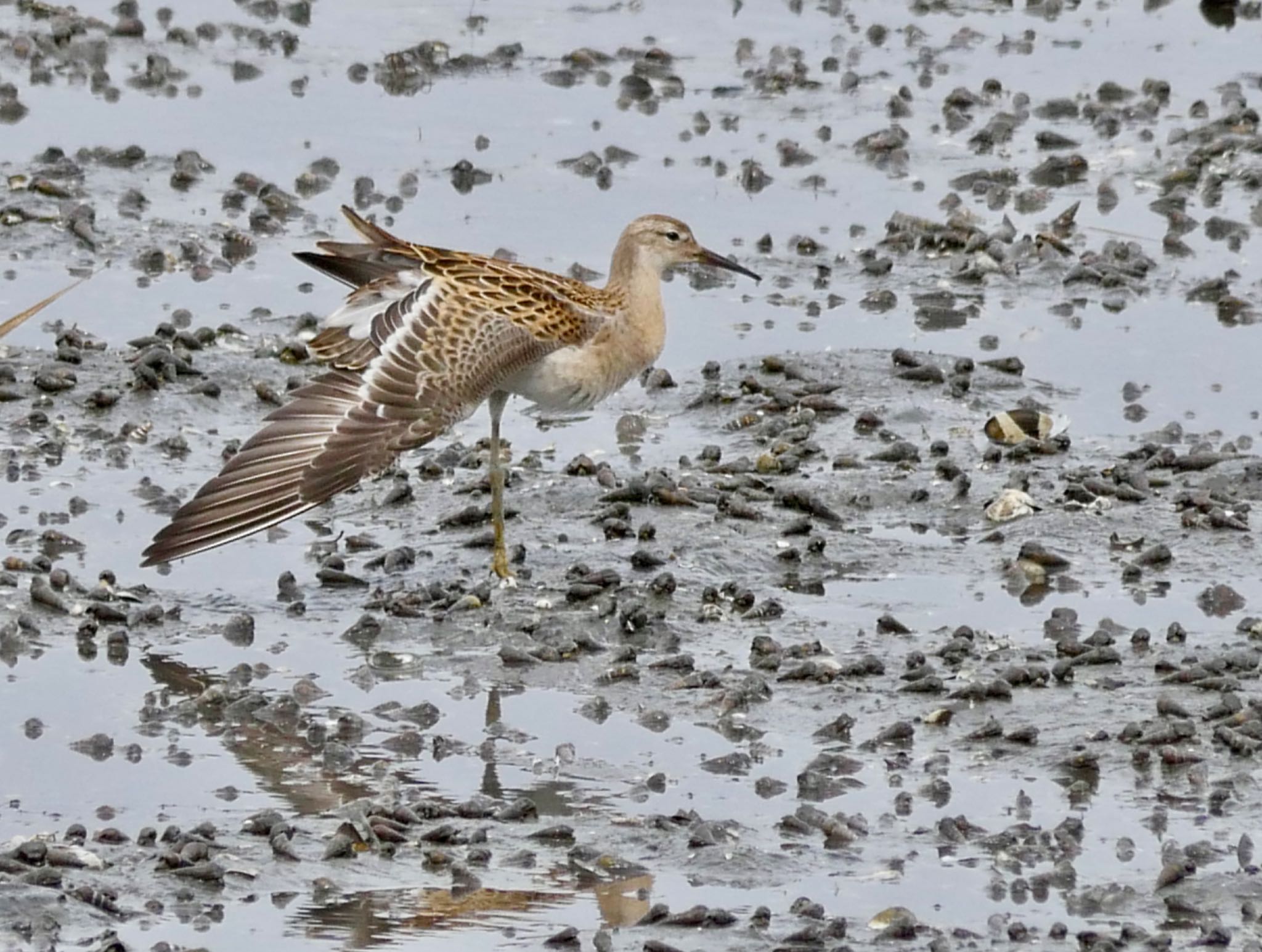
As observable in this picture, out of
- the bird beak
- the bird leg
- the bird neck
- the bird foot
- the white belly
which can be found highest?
the bird beak

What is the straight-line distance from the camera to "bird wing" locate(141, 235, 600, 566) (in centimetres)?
994

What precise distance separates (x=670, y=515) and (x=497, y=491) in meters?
0.95

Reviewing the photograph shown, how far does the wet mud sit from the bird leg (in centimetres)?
12

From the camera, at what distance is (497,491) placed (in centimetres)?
1118

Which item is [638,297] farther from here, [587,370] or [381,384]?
[381,384]

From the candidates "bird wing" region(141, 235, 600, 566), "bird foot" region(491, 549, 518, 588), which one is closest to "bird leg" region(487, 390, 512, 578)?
"bird foot" region(491, 549, 518, 588)

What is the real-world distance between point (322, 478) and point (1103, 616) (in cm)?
341

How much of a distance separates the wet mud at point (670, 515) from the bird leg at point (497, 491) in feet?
0.38

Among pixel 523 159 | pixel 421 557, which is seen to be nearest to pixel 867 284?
pixel 523 159

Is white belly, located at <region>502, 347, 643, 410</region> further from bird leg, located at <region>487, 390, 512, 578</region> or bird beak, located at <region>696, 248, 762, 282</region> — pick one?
bird beak, located at <region>696, 248, 762, 282</region>

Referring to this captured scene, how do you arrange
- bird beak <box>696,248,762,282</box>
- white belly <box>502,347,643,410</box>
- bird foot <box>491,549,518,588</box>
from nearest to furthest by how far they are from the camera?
bird foot <box>491,549,518,588</box>
white belly <box>502,347,643,410</box>
bird beak <box>696,248,762,282</box>

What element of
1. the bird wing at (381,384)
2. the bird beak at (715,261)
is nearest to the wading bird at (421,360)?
the bird wing at (381,384)

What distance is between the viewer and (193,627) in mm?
10414

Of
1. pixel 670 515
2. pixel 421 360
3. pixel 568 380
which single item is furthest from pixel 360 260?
pixel 670 515
